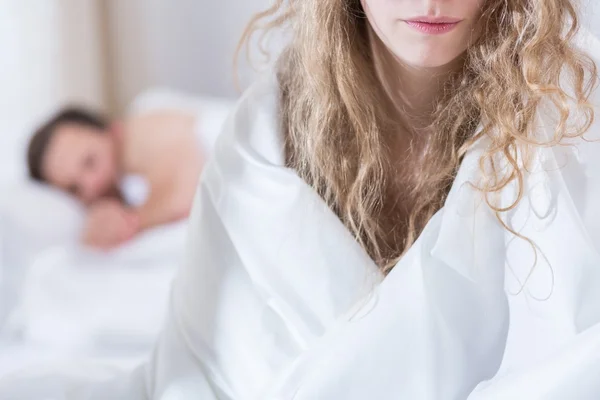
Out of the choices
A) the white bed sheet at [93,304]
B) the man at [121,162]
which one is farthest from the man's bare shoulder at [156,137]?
the white bed sheet at [93,304]

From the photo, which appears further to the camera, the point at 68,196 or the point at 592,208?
the point at 68,196

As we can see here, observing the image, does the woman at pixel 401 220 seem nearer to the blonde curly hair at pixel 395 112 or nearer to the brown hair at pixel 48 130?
the blonde curly hair at pixel 395 112

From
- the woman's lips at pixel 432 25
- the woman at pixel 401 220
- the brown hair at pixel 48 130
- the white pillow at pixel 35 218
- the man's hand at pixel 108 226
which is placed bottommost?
the man's hand at pixel 108 226

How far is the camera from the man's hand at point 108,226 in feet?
6.70

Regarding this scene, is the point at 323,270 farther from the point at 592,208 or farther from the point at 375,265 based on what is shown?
the point at 592,208

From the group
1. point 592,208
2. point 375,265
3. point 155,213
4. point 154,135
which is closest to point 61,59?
point 154,135

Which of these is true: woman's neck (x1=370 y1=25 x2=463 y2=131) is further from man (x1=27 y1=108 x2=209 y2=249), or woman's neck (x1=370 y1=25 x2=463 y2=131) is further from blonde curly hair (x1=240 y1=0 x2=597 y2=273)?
man (x1=27 y1=108 x2=209 y2=249)

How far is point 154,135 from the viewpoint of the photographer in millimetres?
2373

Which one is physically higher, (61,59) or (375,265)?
(375,265)

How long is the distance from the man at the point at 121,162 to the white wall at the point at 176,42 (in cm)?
31

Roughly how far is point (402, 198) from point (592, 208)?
9.5 inches

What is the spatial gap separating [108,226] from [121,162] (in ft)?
1.51

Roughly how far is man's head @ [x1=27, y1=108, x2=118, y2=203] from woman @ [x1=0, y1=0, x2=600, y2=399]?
1.29 metres

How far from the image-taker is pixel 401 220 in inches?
39.6
